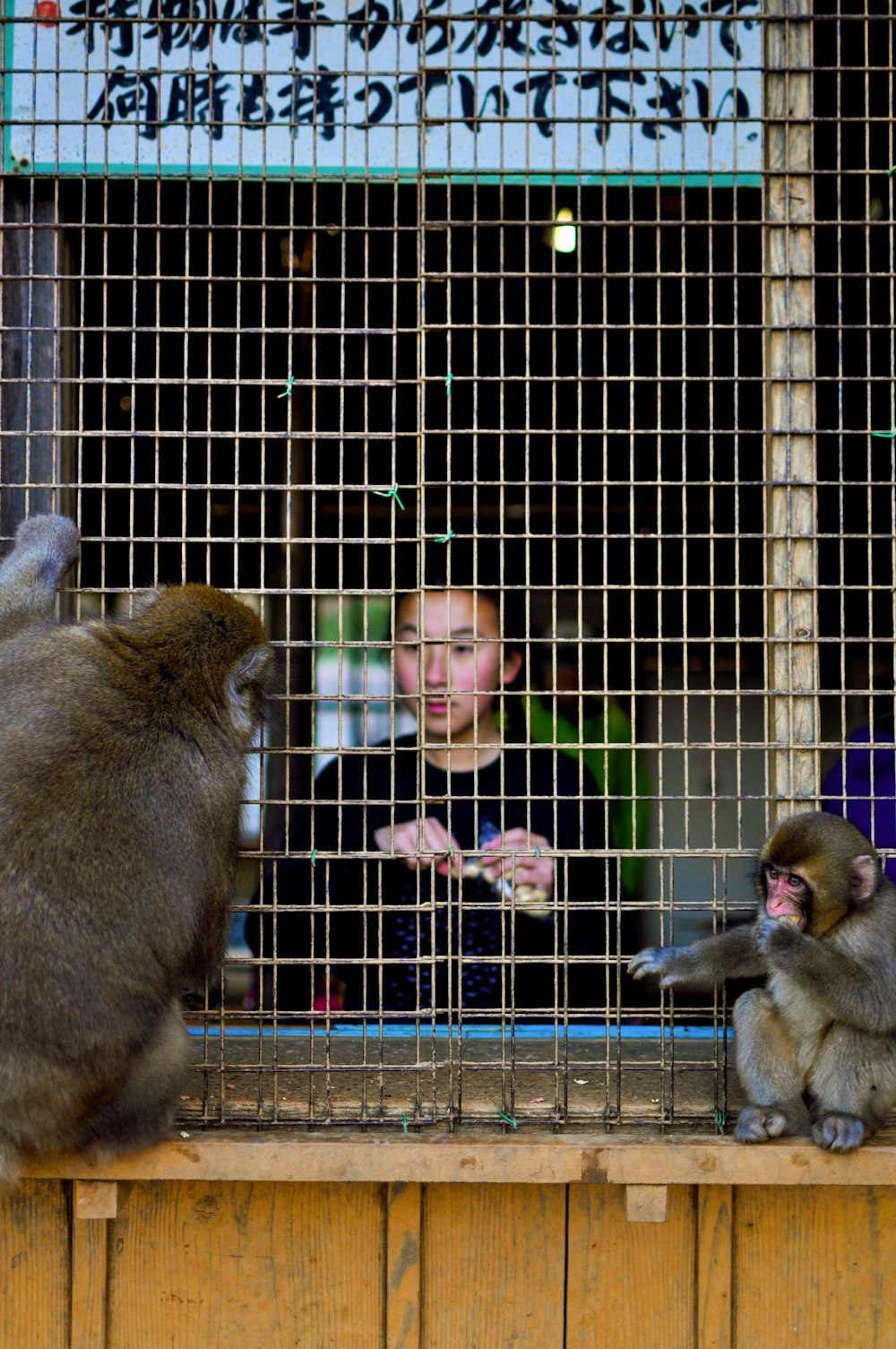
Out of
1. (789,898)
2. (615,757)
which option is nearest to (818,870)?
(789,898)

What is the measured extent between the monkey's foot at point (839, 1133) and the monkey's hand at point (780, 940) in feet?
1.09

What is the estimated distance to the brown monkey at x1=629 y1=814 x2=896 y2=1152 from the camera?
8.90 feet

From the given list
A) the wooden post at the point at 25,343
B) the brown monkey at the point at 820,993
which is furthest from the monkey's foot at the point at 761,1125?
the wooden post at the point at 25,343

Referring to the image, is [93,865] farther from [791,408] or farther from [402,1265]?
[791,408]

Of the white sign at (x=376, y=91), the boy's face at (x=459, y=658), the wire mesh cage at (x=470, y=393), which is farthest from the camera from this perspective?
the boy's face at (x=459, y=658)

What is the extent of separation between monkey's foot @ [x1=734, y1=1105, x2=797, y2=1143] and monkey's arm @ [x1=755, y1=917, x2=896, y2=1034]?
237 mm

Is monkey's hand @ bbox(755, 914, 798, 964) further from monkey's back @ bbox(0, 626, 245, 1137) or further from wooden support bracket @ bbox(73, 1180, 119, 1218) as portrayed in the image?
wooden support bracket @ bbox(73, 1180, 119, 1218)

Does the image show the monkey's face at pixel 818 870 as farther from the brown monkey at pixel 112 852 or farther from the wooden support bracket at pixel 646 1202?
the brown monkey at pixel 112 852

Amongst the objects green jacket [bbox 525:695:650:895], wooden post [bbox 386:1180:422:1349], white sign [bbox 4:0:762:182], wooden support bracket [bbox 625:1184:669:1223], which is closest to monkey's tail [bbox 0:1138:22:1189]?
wooden post [bbox 386:1180:422:1349]

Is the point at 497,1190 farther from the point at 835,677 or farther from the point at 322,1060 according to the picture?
the point at 835,677

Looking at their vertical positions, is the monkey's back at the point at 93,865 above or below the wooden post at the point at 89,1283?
above

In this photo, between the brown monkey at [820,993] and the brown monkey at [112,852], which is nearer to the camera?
the brown monkey at [112,852]

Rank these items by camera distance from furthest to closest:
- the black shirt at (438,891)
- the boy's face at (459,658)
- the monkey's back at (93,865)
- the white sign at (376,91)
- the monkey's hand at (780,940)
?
the boy's face at (459,658) < the black shirt at (438,891) < the white sign at (376,91) < the monkey's hand at (780,940) < the monkey's back at (93,865)

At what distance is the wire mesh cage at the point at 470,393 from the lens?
2859 millimetres
